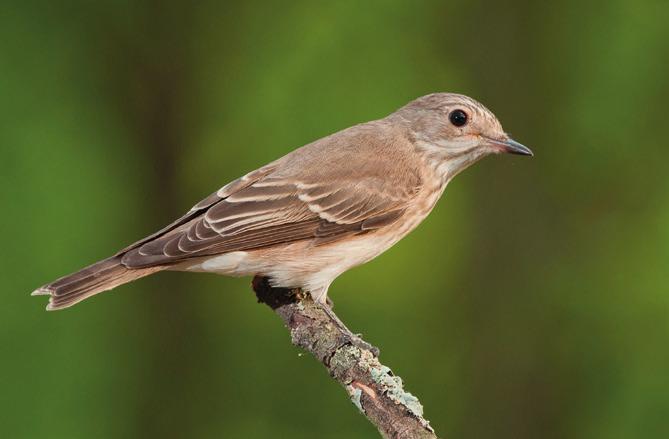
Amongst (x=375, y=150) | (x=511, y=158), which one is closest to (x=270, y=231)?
(x=375, y=150)

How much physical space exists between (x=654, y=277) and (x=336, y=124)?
2830 mm

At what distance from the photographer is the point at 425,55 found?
878 cm

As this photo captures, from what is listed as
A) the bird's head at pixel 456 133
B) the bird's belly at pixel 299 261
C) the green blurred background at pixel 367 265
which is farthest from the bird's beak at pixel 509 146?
the green blurred background at pixel 367 265

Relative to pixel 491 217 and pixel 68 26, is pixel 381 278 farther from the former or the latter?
pixel 68 26

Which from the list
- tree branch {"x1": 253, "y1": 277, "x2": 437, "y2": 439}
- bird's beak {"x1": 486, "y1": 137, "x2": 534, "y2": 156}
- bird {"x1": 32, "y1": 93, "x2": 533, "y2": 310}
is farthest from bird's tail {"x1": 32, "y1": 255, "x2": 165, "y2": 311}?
bird's beak {"x1": 486, "y1": 137, "x2": 534, "y2": 156}

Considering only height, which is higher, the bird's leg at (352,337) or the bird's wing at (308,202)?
the bird's wing at (308,202)

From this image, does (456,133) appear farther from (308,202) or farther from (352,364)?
(352,364)

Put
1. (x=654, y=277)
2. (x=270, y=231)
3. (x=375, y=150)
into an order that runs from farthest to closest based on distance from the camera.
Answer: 1. (x=654, y=277)
2. (x=375, y=150)
3. (x=270, y=231)

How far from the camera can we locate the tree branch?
14.6 feet

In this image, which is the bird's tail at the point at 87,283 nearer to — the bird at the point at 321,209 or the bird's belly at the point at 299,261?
the bird at the point at 321,209

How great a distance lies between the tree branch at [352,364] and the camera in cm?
446

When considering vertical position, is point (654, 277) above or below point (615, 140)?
below

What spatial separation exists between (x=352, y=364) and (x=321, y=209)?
1.03 meters

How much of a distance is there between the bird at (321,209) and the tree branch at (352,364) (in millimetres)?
138
